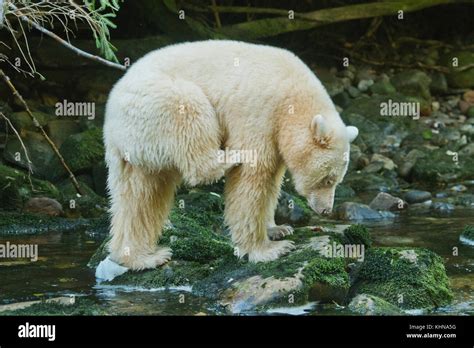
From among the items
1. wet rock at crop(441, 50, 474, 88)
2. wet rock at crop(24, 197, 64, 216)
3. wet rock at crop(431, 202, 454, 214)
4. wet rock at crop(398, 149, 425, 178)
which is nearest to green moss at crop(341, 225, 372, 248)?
wet rock at crop(431, 202, 454, 214)

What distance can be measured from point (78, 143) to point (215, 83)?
6.63 meters

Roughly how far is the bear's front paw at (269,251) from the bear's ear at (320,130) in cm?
115

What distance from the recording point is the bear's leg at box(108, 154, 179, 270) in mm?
9117

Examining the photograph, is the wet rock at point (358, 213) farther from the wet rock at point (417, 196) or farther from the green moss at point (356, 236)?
the green moss at point (356, 236)

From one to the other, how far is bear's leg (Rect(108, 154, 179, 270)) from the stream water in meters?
0.36

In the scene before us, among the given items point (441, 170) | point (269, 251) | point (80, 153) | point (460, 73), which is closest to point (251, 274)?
point (269, 251)

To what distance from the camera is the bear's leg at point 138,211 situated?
359 inches

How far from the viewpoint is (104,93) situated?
58.2 feet

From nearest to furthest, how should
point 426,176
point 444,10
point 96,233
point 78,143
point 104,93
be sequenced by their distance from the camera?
point 96,233 < point 78,143 < point 426,176 < point 104,93 < point 444,10

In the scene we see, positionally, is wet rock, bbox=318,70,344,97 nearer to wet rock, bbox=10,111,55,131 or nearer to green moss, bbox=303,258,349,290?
wet rock, bbox=10,111,55,131

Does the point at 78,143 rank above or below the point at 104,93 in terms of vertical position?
below

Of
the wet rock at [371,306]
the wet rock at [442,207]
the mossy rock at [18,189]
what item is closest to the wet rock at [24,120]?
the mossy rock at [18,189]
